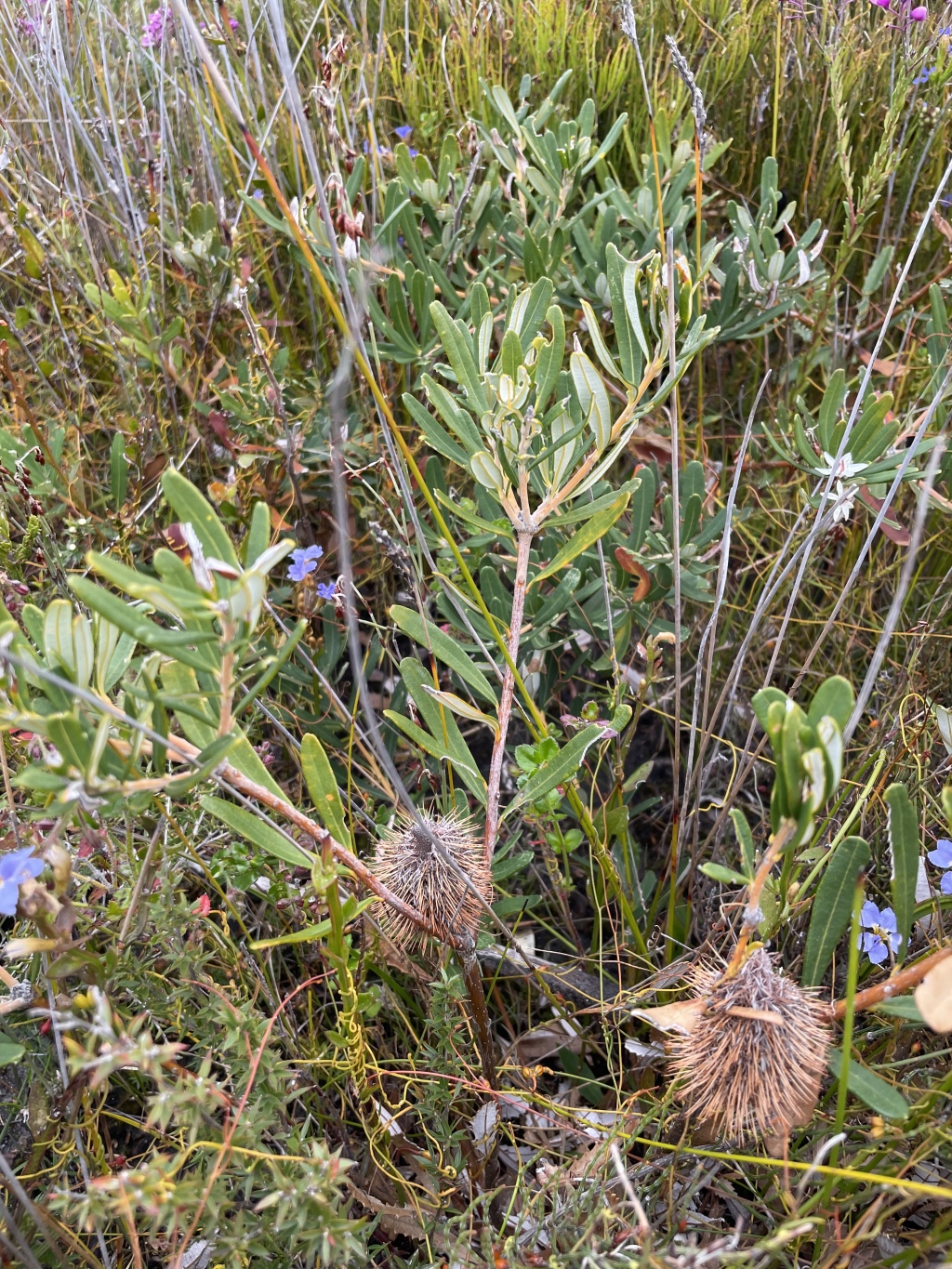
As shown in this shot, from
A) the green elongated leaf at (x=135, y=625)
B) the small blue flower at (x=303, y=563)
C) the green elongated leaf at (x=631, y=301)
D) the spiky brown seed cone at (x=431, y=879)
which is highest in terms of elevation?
the green elongated leaf at (x=631, y=301)

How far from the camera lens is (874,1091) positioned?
0.89 meters

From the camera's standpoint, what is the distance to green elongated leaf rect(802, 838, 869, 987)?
3.14 ft

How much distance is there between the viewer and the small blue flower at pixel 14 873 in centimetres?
80

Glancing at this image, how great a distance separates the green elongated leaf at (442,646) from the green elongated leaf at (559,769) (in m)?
0.10

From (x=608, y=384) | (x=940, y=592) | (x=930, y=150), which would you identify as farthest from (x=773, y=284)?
(x=930, y=150)

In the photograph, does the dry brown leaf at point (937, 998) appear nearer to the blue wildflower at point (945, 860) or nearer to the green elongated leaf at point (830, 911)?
the green elongated leaf at point (830, 911)

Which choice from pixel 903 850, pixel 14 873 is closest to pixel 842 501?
pixel 903 850

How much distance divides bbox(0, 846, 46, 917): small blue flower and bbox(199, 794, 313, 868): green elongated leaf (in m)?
0.16

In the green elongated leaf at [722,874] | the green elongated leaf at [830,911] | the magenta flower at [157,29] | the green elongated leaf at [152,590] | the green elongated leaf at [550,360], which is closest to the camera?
the green elongated leaf at [152,590]

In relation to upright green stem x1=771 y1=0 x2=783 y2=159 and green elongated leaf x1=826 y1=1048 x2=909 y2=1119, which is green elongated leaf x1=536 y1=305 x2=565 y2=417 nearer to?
green elongated leaf x1=826 y1=1048 x2=909 y2=1119

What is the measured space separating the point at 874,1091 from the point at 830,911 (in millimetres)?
168

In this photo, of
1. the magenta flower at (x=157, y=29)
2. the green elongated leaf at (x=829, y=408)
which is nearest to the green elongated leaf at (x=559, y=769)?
the green elongated leaf at (x=829, y=408)

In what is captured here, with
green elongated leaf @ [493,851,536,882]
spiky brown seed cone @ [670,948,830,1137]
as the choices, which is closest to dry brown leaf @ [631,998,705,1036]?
spiky brown seed cone @ [670,948,830,1137]

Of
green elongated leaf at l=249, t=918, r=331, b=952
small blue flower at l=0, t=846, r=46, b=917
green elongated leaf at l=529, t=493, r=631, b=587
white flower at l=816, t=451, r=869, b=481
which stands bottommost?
green elongated leaf at l=249, t=918, r=331, b=952
